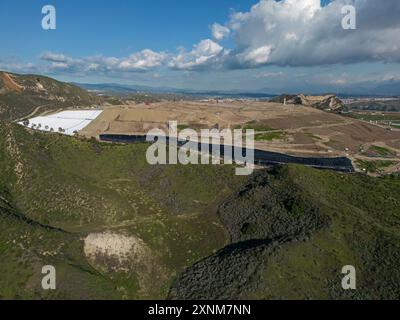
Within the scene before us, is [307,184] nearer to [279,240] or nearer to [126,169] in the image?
[279,240]

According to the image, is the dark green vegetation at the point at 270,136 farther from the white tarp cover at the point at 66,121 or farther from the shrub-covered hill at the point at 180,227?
the white tarp cover at the point at 66,121

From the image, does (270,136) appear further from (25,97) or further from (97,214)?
(25,97)

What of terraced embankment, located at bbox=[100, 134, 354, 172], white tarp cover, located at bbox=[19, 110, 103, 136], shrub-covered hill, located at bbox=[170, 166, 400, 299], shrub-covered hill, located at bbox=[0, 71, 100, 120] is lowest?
shrub-covered hill, located at bbox=[170, 166, 400, 299]

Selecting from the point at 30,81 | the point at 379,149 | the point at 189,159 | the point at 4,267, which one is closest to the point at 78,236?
the point at 4,267

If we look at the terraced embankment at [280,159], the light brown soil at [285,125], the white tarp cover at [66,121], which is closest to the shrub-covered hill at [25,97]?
the white tarp cover at [66,121]

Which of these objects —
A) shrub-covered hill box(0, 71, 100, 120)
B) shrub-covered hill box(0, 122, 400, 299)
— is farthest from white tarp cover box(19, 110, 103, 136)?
shrub-covered hill box(0, 122, 400, 299)

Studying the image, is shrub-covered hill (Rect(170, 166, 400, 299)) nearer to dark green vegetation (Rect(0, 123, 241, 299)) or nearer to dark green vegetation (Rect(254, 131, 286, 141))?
dark green vegetation (Rect(0, 123, 241, 299))

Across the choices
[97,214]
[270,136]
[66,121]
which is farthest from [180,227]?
[66,121]

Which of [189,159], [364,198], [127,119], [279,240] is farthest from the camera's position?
[127,119]
